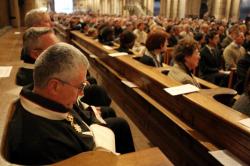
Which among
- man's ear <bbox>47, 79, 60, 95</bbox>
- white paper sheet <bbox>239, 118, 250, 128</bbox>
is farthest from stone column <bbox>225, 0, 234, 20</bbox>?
man's ear <bbox>47, 79, 60, 95</bbox>

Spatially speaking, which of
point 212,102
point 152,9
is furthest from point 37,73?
point 152,9

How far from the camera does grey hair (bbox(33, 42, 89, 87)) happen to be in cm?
161

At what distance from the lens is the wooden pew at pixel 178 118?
223cm

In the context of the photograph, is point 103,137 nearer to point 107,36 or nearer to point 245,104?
point 245,104

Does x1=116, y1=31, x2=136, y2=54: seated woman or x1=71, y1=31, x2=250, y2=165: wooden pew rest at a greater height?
x1=116, y1=31, x2=136, y2=54: seated woman

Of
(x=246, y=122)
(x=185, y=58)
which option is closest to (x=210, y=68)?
(x=185, y=58)

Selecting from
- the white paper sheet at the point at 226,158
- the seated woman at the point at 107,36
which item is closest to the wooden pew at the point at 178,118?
A: the white paper sheet at the point at 226,158

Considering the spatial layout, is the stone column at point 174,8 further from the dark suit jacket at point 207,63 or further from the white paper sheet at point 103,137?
the white paper sheet at point 103,137

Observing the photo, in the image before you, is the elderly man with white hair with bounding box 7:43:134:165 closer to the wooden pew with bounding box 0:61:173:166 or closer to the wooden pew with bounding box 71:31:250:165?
the wooden pew with bounding box 0:61:173:166

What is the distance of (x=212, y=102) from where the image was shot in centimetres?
255

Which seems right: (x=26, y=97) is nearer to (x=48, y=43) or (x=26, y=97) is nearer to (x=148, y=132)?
(x=48, y=43)

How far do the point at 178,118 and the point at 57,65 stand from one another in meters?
1.70

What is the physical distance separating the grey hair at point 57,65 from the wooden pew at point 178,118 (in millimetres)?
1214

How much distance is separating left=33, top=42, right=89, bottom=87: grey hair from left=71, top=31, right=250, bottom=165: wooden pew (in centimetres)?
121
